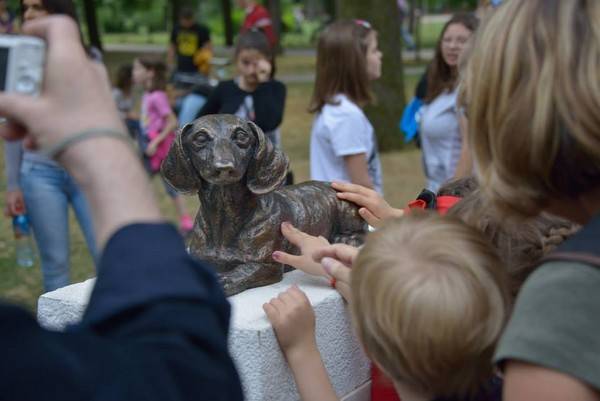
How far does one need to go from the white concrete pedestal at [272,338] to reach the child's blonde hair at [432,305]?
1.96ft

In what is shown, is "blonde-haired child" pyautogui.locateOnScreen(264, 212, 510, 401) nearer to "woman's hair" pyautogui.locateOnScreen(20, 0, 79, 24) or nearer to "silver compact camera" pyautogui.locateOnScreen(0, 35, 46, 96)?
"silver compact camera" pyautogui.locateOnScreen(0, 35, 46, 96)

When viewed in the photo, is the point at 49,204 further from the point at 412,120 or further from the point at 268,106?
the point at 412,120

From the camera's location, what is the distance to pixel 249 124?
2330mm

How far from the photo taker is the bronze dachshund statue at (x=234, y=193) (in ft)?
7.42

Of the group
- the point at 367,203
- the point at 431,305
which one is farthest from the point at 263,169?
the point at 431,305

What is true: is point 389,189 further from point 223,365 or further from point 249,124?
point 223,365

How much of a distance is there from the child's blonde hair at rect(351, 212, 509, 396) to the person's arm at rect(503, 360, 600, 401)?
0.84 feet

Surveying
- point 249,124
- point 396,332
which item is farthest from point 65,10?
point 396,332

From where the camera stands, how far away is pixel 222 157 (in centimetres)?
222

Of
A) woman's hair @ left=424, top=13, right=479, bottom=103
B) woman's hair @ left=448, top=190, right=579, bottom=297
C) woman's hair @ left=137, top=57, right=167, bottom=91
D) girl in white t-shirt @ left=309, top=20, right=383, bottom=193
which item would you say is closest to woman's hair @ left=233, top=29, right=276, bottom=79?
girl in white t-shirt @ left=309, top=20, right=383, bottom=193

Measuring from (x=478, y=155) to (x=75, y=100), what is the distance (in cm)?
63

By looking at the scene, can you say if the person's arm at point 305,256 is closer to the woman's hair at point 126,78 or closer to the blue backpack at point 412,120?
the blue backpack at point 412,120

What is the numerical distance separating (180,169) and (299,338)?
589 mm

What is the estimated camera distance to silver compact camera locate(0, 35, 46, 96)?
3.31 ft
